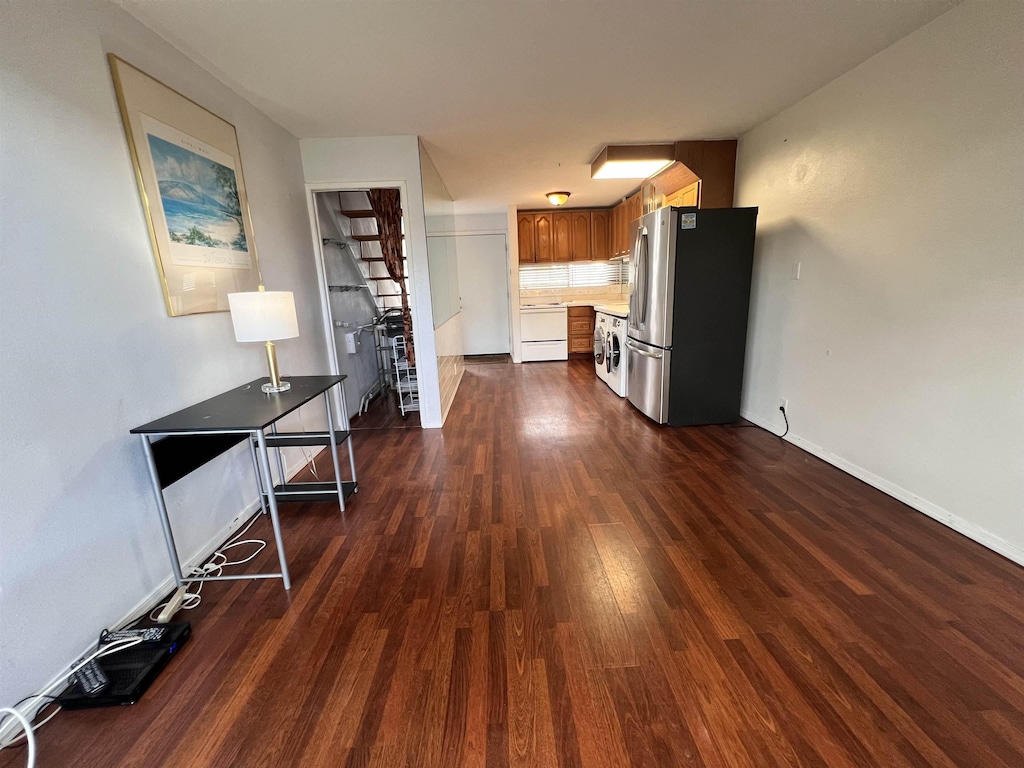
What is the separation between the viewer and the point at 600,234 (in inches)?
262

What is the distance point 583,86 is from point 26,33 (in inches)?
95.7

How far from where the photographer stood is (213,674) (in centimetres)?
141

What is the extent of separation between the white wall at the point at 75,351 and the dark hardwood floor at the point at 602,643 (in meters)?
0.34

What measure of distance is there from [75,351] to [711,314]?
3.81m

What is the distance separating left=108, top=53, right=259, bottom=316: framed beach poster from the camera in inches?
68.7

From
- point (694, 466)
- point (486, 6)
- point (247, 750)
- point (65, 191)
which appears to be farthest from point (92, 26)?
point (694, 466)

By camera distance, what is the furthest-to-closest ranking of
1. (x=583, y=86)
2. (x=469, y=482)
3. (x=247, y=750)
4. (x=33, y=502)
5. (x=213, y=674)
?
(x=469, y=482) → (x=583, y=86) → (x=213, y=674) → (x=33, y=502) → (x=247, y=750)

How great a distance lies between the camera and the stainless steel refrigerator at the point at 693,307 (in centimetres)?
324

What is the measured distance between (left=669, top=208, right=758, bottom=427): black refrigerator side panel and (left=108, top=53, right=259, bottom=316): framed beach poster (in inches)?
121

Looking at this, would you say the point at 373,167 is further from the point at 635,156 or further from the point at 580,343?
the point at 580,343

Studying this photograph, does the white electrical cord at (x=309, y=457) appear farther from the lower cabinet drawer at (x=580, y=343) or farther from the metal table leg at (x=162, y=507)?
the lower cabinet drawer at (x=580, y=343)

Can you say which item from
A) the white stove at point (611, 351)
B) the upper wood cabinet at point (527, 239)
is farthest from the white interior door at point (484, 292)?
the white stove at point (611, 351)

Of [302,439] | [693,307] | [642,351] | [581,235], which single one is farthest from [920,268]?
[581,235]

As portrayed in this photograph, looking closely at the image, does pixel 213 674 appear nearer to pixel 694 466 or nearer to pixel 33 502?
pixel 33 502
